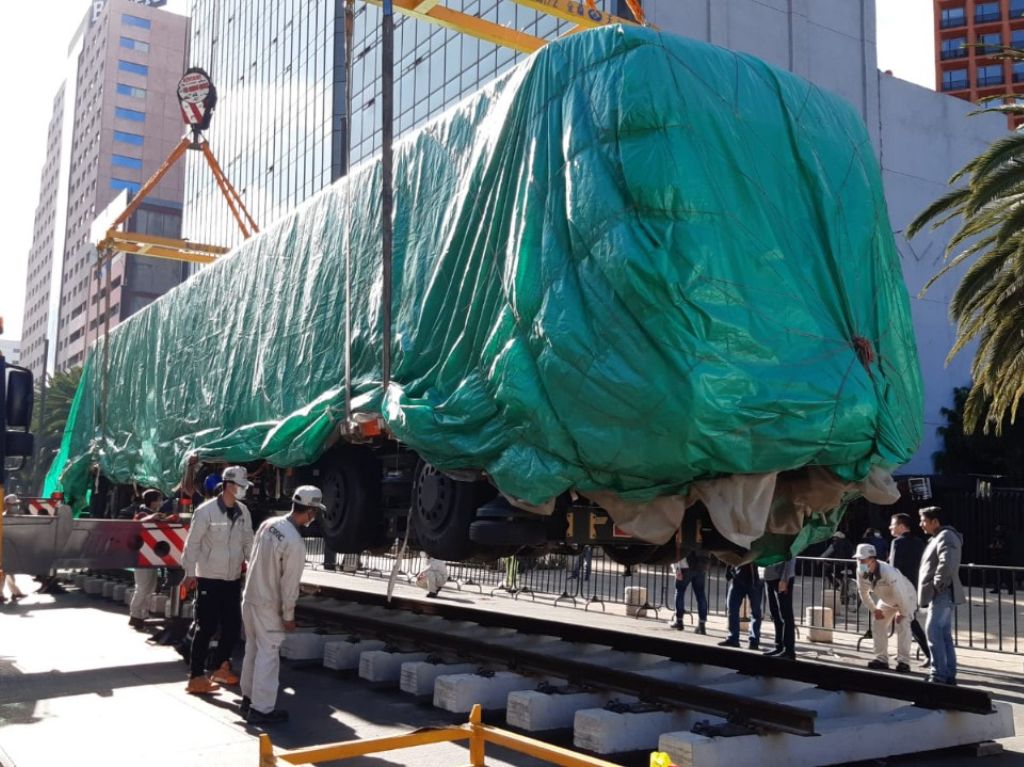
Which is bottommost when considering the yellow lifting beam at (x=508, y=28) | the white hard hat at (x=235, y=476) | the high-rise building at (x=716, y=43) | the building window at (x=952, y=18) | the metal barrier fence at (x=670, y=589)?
the metal barrier fence at (x=670, y=589)

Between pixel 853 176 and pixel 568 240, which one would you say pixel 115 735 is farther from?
pixel 853 176

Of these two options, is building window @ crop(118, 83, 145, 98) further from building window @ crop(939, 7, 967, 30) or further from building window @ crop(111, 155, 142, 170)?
building window @ crop(939, 7, 967, 30)

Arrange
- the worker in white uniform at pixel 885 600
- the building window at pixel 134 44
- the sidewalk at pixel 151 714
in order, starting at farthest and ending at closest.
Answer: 1. the building window at pixel 134 44
2. the worker in white uniform at pixel 885 600
3. the sidewalk at pixel 151 714

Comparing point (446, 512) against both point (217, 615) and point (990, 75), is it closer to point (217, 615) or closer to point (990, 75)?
point (217, 615)

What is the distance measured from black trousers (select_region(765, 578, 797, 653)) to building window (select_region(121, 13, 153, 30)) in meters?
99.5

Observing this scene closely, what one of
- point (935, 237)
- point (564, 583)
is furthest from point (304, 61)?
point (564, 583)

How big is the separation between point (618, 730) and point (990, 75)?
279ft

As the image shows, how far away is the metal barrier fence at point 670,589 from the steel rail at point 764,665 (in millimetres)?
2655

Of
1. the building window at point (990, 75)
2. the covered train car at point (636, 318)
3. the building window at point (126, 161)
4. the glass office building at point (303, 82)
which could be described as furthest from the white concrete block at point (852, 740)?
the building window at point (126, 161)

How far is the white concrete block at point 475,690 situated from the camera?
6.88 m

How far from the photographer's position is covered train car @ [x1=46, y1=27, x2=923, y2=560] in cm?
580

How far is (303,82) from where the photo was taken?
42.8m

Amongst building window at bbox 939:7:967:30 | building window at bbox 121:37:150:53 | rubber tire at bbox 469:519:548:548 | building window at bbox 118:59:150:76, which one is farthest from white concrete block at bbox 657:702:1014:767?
building window at bbox 121:37:150:53

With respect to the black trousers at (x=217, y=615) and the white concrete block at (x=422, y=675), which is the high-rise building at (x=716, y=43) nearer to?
the black trousers at (x=217, y=615)
